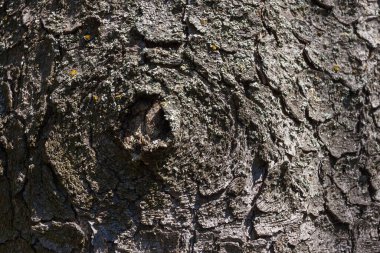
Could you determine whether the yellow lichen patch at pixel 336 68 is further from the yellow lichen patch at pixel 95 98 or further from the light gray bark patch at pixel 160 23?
the yellow lichen patch at pixel 95 98

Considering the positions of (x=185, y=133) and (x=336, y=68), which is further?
(x=336, y=68)

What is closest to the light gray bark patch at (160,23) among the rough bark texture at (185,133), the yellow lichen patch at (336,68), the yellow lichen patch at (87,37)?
the rough bark texture at (185,133)

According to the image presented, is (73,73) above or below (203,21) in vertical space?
below

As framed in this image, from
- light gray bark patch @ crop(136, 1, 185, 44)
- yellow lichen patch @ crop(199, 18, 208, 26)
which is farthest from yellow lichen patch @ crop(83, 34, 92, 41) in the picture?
yellow lichen patch @ crop(199, 18, 208, 26)

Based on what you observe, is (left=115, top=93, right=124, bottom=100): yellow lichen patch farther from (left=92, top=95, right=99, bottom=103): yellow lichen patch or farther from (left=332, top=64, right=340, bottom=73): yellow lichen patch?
(left=332, top=64, right=340, bottom=73): yellow lichen patch

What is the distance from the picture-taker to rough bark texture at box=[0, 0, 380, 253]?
1.24 m

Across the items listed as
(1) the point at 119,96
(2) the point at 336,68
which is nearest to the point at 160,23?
(1) the point at 119,96

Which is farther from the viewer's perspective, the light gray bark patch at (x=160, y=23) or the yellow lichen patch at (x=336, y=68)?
the yellow lichen patch at (x=336, y=68)

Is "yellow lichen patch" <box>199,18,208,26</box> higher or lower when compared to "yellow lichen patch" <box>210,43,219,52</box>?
higher

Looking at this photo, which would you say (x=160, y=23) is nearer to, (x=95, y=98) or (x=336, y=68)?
(x=95, y=98)

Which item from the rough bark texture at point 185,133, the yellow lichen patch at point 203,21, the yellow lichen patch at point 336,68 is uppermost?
the yellow lichen patch at point 203,21

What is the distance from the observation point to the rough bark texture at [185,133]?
4.08 feet

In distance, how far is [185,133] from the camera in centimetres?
123

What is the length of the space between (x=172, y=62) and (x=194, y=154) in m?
0.22
